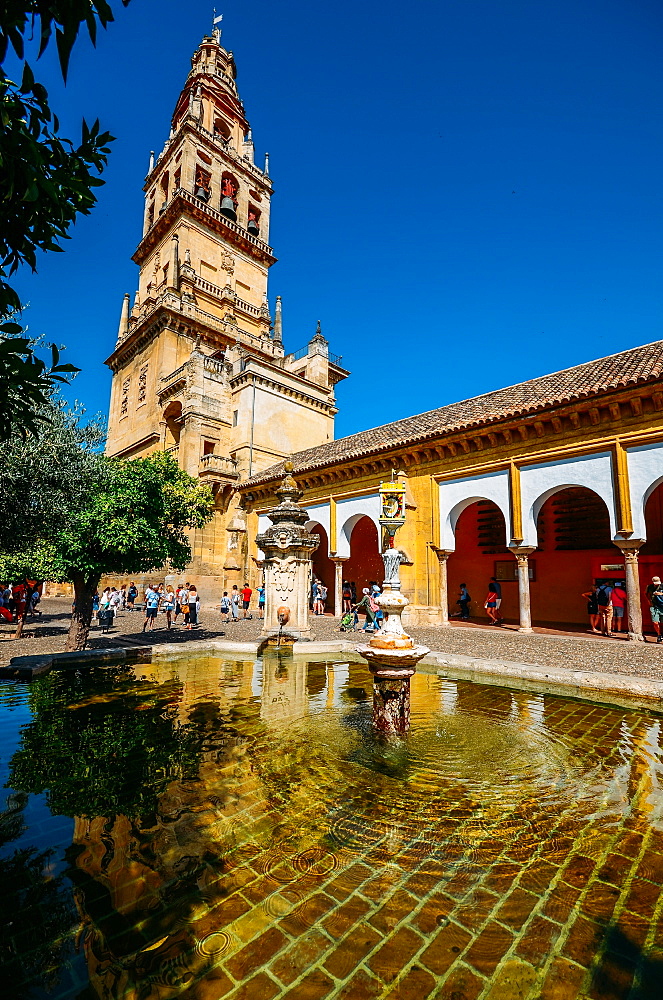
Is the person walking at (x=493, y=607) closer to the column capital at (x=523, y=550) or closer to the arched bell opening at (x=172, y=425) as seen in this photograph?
the column capital at (x=523, y=550)

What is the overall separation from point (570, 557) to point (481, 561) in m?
3.49

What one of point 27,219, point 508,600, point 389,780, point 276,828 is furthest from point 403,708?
point 508,600

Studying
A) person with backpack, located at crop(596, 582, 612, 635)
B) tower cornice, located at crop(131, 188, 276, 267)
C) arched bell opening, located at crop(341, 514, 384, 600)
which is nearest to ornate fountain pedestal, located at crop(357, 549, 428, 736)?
person with backpack, located at crop(596, 582, 612, 635)

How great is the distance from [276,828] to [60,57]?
4.27 metres

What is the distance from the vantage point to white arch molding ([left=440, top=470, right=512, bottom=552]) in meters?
14.6

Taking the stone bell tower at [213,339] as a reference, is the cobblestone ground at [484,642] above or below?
below

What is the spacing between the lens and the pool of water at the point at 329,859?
6.51ft

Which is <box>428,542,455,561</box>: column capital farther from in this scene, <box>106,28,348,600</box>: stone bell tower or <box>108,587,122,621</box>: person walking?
<box>108,587,122,621</box>: person walking

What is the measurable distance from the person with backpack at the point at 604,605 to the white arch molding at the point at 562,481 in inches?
92.5

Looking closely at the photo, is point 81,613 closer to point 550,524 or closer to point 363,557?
point 363,557

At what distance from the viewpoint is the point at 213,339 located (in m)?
29.8

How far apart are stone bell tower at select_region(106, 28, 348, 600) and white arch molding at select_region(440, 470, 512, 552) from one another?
37.4 ft

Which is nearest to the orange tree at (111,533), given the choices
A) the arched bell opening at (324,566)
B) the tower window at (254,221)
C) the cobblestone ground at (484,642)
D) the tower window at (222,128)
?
the cobblestone ground at (484,642)


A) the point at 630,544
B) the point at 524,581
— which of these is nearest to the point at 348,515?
the point at 524,581
